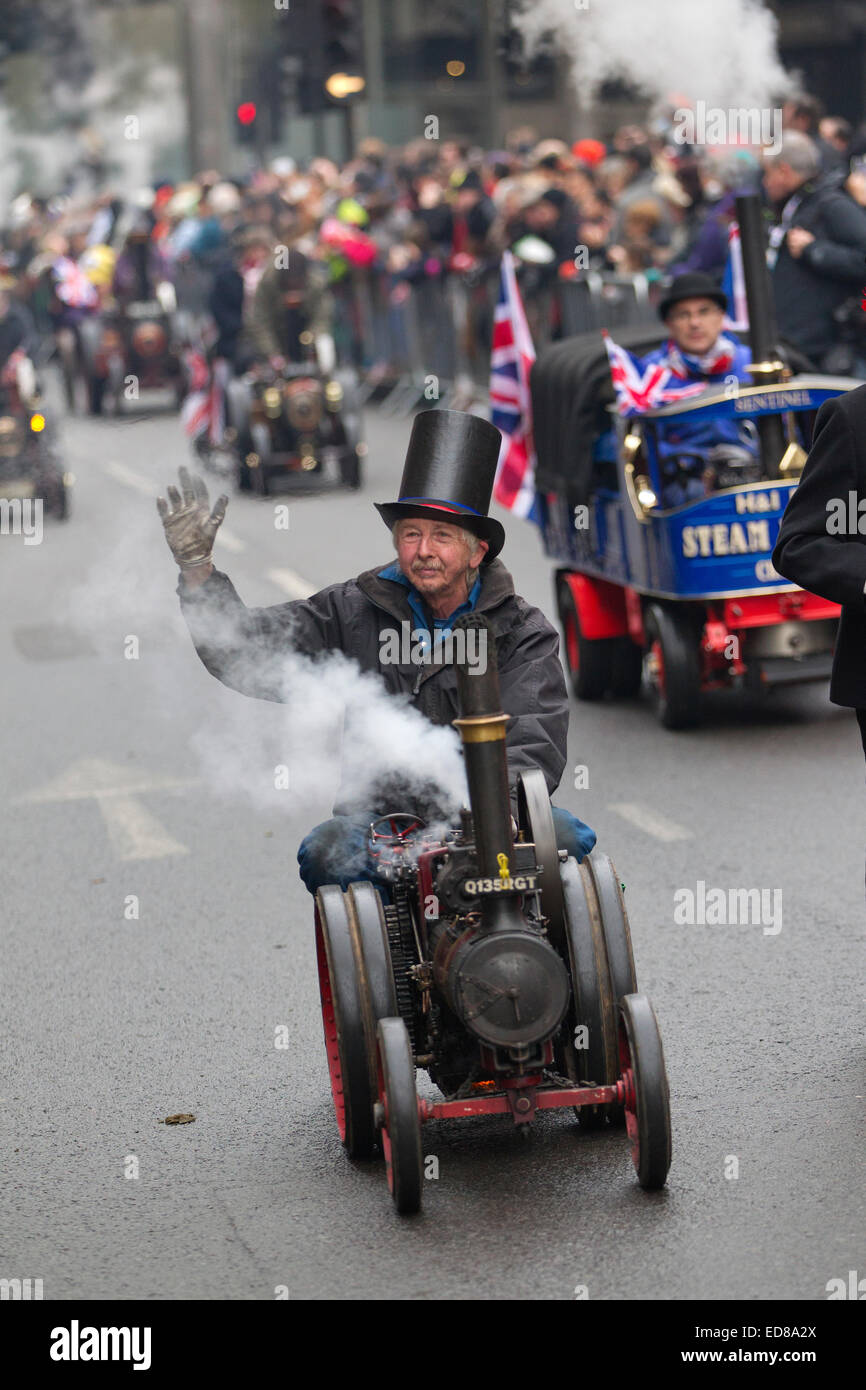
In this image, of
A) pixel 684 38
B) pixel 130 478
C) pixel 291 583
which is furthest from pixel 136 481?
pixel 291 583

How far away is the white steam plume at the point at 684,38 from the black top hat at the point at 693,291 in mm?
6442

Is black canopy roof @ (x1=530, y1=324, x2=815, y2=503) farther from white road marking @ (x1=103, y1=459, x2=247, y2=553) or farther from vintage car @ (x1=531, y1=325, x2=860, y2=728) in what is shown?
white road marking @ (x1=103, y1=459, x2=247, y2=553)

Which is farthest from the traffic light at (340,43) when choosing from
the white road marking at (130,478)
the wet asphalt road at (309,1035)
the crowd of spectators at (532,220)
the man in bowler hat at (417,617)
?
the man in bowler hat at (417,617)

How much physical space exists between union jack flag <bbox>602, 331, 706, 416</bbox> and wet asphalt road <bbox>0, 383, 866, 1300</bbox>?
1.41 m

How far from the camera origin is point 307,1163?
16.5 ft

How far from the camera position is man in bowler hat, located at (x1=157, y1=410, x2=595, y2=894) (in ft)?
16.4

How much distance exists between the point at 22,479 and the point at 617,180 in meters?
5.47

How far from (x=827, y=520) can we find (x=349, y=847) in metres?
1.37

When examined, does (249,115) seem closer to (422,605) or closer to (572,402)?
(572,402)

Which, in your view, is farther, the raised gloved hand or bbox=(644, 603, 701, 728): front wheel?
bbox=(644, 603, 701, 728): front wheel

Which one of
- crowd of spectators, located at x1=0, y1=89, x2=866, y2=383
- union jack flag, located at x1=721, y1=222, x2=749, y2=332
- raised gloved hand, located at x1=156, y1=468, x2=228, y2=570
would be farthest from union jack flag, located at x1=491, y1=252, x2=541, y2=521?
raised gloved hand, located at x1=156, y1=468, x2=228, y2=570

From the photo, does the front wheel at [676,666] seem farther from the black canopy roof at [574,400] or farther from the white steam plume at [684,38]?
the white steam plume at [684,38]

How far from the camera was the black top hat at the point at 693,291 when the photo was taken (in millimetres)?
9625
